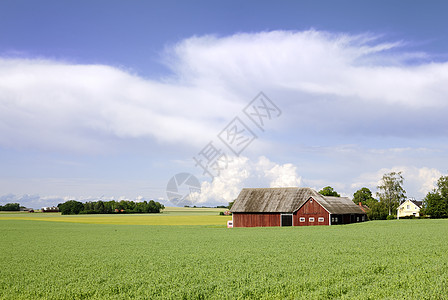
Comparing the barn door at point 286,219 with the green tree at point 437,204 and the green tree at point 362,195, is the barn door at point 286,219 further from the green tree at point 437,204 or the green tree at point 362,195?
the green tree at point 362,195

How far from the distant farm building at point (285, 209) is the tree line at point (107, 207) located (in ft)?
352

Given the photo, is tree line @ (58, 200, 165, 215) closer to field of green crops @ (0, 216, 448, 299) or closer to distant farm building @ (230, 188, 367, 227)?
distant farm building @ (230, 188, 367, 227)

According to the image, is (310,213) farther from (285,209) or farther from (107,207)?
(107,207)

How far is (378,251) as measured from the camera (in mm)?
24641

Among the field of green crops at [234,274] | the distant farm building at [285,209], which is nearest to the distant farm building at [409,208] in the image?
the distant farm building at [285,209]

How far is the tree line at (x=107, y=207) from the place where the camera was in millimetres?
158750

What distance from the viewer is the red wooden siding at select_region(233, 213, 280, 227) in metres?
64.1

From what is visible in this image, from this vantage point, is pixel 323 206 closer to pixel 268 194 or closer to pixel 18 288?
pixel 268 194

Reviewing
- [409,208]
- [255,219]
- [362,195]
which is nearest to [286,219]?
[255,219]

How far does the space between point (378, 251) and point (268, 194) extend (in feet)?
144

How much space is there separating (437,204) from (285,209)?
4442 cm

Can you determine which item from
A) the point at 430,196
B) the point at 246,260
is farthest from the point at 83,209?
the point at 246,260

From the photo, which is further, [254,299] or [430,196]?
[430,196]

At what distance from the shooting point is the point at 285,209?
2511 inches
